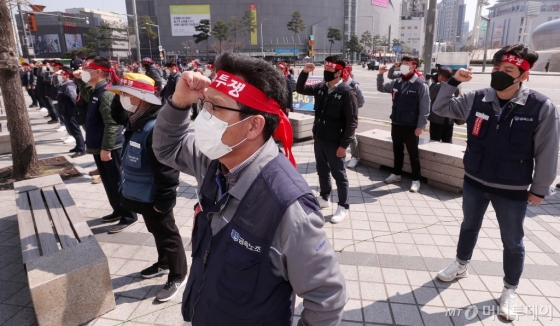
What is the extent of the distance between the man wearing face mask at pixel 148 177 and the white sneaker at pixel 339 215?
219 centimetres

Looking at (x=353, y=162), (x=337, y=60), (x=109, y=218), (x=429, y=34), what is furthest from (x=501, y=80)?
(x=429, y=34)

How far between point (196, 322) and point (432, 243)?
3346 mm

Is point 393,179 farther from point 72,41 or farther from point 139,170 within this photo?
point 72,41

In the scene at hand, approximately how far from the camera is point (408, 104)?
18.5 ft

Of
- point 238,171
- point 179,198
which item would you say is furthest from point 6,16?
point 238,171

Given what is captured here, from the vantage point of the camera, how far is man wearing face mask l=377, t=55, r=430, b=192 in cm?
561

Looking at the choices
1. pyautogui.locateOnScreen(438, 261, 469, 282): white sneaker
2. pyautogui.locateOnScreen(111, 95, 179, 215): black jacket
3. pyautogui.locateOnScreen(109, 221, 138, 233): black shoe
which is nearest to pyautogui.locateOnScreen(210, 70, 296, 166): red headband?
pyautogui.locateOnScreen(111, 95, 179, 215): black jacket

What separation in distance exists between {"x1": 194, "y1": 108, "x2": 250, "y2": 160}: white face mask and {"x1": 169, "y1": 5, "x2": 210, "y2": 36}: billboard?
311 ft

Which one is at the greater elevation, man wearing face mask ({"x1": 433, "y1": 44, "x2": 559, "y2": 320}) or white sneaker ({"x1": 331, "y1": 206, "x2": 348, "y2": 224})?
man wearing face mask ({"x1": 433, "y1": 44, "x2": 559, "y2": 320})

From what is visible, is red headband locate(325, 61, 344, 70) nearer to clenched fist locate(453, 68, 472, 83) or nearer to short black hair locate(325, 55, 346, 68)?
short black hair locate(325, 55, 346, 68)

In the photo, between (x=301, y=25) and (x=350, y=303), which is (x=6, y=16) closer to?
(x=350, y=303)

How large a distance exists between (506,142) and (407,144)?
3.14 metres

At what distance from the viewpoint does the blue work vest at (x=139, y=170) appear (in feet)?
10.1

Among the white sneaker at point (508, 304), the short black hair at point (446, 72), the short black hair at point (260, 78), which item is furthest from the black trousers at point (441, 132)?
the short black hair at point (260, 78)
